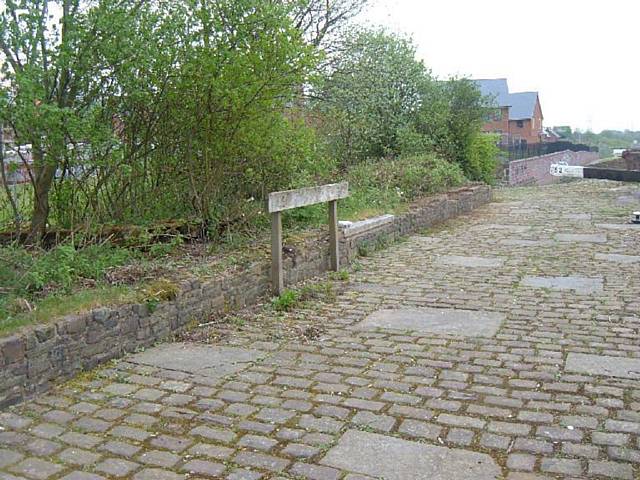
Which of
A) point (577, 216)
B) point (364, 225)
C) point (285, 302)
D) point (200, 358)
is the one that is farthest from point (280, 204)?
point (577, 216)

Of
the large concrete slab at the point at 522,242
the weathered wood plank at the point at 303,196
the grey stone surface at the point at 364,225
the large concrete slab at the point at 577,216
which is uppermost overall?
the weathered wood plank at the point at 303,196

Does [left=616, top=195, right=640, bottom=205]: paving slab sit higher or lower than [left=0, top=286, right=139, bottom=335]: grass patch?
lower

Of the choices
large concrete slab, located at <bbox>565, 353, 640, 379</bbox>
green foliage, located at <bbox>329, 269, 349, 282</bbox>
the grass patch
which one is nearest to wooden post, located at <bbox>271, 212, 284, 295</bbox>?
green foliage, located at <bbox>329, 269, 349, 282</bbox>

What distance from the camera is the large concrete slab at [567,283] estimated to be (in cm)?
730

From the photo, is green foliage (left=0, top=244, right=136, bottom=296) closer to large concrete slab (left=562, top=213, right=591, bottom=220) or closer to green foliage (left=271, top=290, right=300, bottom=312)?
green foliage (left=271, top=290, right=300, bottom=312)

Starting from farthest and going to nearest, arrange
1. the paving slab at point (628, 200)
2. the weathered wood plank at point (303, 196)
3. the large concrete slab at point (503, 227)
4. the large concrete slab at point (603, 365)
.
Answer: the paving slab at point (628, 200), the large concrete slab at point (503, 227), the weathered wood plank at point (303, 196), the large concrete slab at point (603, 365)

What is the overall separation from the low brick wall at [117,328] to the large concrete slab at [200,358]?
162mm

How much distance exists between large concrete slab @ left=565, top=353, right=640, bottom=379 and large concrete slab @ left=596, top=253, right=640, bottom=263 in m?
4.31

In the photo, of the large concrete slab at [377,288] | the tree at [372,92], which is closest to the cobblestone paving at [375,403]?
the large concrete slab at [377,288]

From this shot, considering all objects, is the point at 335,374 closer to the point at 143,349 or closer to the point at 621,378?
the point at 143,349

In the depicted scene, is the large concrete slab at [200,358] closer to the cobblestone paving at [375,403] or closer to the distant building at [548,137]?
the cobblestone paving at [375,403]

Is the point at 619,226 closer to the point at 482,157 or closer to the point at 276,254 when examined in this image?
the point at 482,157

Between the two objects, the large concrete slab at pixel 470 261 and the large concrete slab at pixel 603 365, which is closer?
the large concrete slab at pixel 603 365

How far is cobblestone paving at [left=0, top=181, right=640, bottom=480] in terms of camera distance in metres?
3.35
